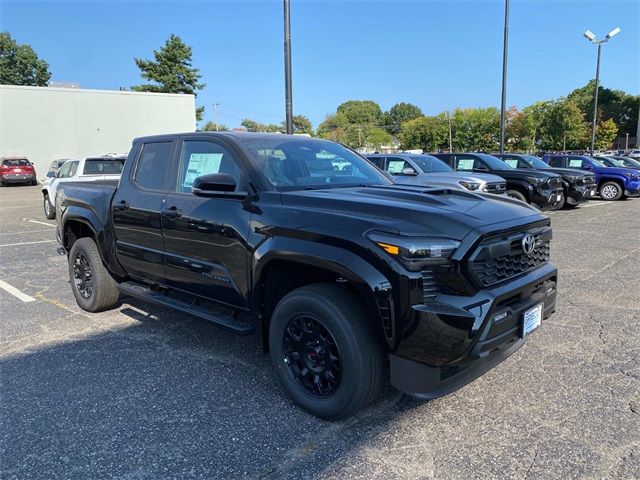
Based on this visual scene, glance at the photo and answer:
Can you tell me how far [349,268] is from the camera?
109 inches

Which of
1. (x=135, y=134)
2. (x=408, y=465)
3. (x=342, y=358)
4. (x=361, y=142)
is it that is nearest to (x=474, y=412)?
(x=408, y=465)

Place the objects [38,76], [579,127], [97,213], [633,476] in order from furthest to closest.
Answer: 1. [38,76]
2. [579,127]
3. [97,213]
4. [633,476]

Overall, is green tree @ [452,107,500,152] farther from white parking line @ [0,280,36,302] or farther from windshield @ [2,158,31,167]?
white parking line @ [0,280,36,302]

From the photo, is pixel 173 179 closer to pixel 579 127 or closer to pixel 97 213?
pixel 97 213

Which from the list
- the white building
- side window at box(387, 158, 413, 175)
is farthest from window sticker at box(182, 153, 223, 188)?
the white building

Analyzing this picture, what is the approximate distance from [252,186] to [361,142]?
112 m

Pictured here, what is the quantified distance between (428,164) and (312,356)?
406 inches

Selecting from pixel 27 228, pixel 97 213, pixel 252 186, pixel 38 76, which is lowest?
pixel 27 228

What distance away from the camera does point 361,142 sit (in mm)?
113125

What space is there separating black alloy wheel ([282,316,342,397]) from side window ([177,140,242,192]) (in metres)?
1.17

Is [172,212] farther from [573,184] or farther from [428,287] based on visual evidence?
[573,184]

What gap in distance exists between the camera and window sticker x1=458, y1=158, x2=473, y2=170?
1423 cm

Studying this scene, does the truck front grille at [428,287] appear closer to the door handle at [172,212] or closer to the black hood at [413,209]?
the black hood at [413,209]

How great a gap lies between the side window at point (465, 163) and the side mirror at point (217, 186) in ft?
38.7
